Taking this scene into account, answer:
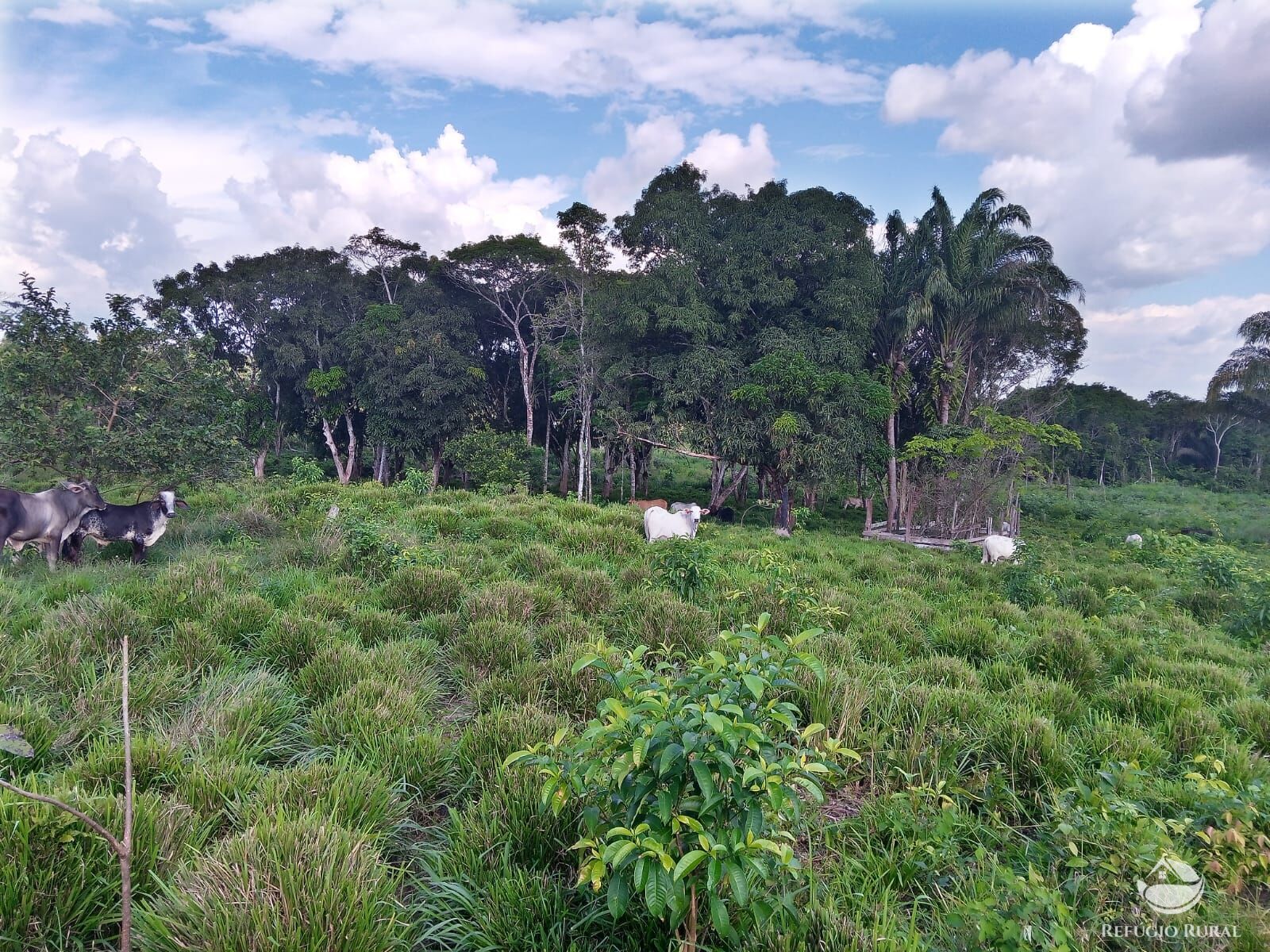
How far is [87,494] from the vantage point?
6.66m

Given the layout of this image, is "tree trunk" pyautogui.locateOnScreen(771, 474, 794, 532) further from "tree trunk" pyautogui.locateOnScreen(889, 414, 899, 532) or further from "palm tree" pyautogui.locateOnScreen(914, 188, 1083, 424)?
"palm tree" pyautogui.locateOnScreen(914, 188, 1083, 424)

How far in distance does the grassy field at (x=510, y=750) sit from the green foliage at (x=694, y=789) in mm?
289

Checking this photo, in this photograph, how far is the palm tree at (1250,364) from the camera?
2181 centimetres

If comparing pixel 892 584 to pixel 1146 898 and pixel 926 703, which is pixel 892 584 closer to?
pixel 926 703

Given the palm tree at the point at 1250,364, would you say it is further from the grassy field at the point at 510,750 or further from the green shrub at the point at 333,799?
the green shrub at the point at 333,799

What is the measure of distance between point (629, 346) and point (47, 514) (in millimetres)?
14840

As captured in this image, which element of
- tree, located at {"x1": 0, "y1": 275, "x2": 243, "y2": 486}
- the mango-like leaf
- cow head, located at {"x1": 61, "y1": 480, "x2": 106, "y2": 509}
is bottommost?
the mango-like leaf

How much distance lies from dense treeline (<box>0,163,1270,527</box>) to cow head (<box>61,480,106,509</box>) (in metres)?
2.25

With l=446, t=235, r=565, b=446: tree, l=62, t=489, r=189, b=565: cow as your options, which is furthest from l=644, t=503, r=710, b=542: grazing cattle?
l=446, t=235, r=565, b=446: tree

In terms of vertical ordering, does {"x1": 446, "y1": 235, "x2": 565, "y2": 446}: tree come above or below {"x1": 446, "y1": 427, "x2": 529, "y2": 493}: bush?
above

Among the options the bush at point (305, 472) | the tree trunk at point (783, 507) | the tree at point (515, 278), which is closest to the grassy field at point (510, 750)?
the bush at point (305, 472)

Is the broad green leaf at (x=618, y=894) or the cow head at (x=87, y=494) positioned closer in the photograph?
the broad green leaf at (x=618, y=894)

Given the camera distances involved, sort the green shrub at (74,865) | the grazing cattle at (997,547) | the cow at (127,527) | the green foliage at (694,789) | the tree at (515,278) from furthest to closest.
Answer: the tree at (515,278)
the grazing cattle at (997,547)
the cow at (127,527)
the green shrub at (74,865)
the green foliage at (694,789)

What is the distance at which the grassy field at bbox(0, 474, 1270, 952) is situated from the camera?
193cm
